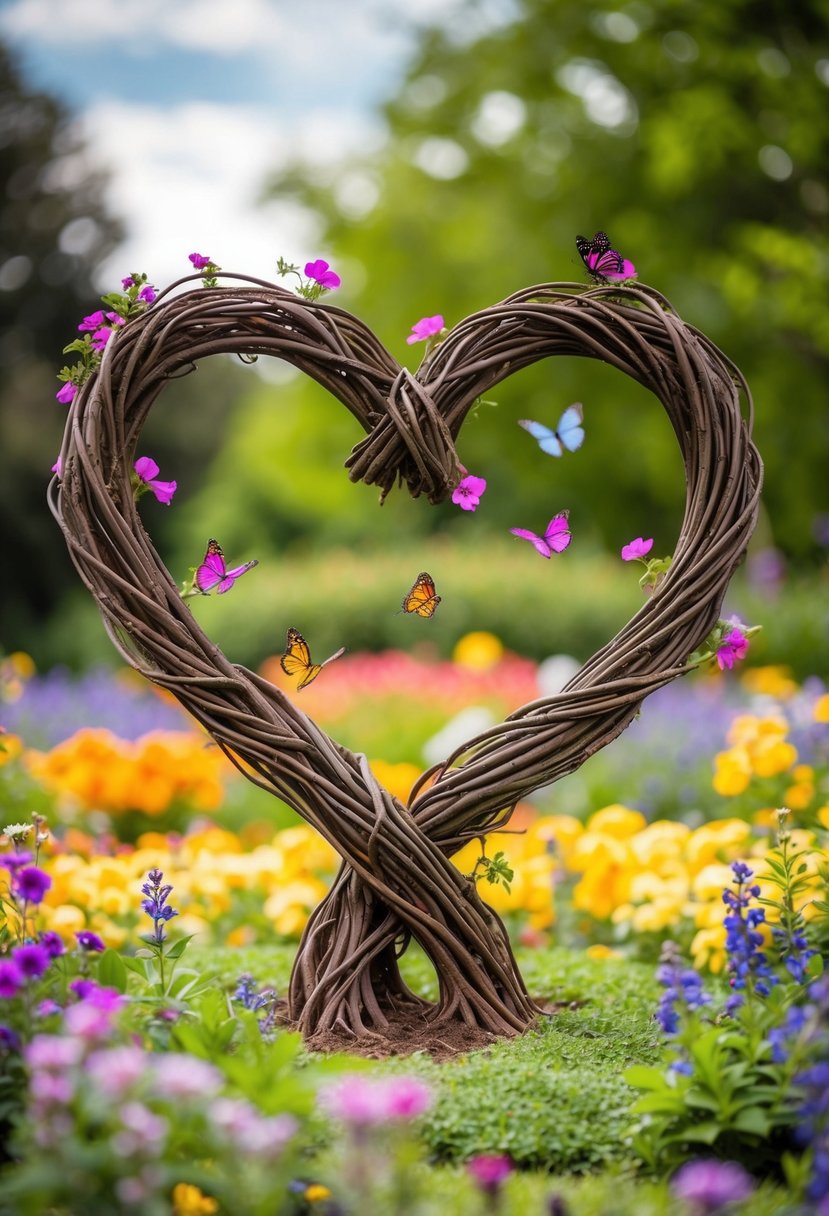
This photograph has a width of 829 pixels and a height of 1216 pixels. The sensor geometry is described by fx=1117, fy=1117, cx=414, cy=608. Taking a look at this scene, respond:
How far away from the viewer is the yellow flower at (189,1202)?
1.47 meters

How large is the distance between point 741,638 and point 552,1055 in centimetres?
84

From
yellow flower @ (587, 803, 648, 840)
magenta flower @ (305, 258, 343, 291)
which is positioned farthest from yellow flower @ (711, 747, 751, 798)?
magenta flower @ (305, 258, 343, 291)

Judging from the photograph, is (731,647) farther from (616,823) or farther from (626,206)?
(626,206)

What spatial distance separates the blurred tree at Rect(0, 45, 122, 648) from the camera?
1695 centimetres

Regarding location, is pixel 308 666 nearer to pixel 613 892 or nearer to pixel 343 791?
pixel 343 791

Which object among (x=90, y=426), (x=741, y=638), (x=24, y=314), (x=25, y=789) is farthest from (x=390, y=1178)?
(x=24, y=314)

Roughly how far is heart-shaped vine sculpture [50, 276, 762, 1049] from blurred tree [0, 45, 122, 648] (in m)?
15.6

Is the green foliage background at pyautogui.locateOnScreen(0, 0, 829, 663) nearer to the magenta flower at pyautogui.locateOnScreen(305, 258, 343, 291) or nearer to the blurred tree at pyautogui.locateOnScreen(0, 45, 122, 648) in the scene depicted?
the blurred tree at pyautogui.locateOnScreen(0, 45, 122, 648)

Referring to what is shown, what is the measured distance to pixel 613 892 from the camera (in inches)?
135

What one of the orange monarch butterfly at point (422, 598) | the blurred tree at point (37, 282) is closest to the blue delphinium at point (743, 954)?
the orange monarch butterfly at point (422, 598)

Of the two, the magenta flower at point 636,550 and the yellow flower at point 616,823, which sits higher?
the magenta flower at point 636,550

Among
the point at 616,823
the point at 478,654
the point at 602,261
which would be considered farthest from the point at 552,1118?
the point at 478,654

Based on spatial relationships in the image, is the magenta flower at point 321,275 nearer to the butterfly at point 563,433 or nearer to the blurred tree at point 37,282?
the butterfly at point 563,433

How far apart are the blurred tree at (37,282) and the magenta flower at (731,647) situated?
1591 centimetres
